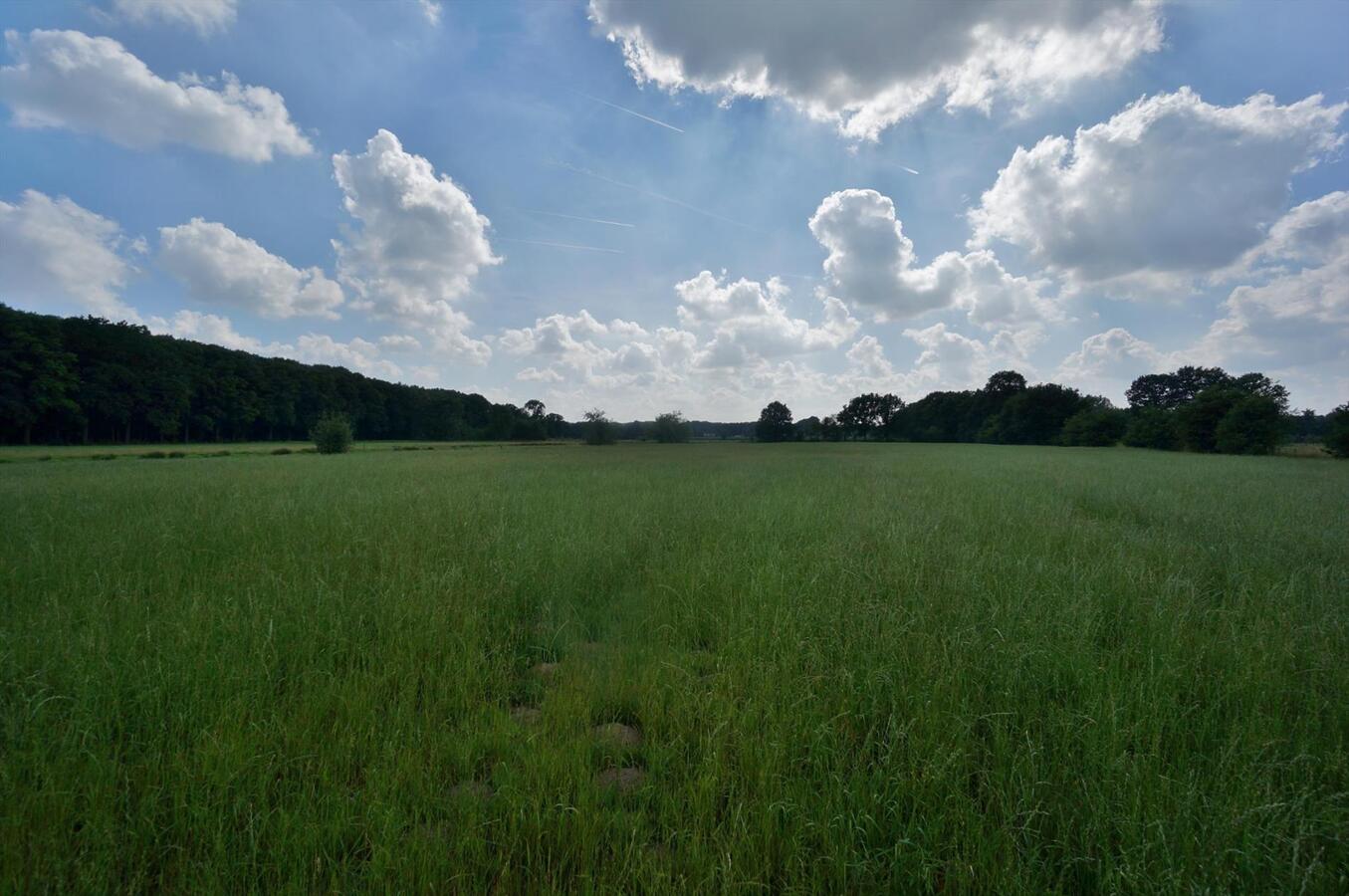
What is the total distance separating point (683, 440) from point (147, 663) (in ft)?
226

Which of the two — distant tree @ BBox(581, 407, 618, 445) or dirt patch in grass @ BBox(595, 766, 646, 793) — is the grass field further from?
distant tree @ BBox(581, 407, 618, 445)

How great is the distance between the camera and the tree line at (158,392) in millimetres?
45531

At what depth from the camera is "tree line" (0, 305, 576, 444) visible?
45.5 metres

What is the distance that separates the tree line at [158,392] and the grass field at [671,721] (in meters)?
58.9

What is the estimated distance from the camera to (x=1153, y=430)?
187 ft

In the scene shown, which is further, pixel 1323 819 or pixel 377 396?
pixel 377 396

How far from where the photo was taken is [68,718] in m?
2.85

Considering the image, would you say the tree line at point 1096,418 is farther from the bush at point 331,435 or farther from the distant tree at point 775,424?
the bush at point 331,435

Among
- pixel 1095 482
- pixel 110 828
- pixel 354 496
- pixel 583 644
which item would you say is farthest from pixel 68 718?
pixel 1095 482

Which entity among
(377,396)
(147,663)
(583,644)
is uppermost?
(377,396)

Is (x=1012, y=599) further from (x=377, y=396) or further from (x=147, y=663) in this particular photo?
(x=377, y=396)

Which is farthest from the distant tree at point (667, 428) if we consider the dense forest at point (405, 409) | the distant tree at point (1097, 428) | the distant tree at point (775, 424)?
the distant tree at point (1097, 428)

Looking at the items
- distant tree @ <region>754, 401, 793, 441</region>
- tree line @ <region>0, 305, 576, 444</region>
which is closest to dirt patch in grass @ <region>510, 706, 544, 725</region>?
tree line @ <region>0, 305, 576, 444</region>

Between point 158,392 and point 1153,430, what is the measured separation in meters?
120
